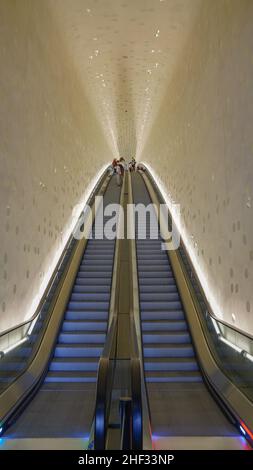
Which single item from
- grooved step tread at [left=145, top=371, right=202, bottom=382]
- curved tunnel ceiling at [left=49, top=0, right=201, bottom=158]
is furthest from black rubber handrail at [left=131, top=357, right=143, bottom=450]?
curved tunnel ceiling at [left=49, top=0, right=201, bottom=158]

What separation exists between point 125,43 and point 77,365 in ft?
23.1

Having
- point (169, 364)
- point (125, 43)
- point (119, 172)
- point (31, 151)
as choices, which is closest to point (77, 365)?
point (169, 364)

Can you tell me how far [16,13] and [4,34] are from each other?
66 centimetres

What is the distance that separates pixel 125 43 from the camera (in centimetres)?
891

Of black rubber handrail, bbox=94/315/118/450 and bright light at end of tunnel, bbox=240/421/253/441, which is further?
bright light at end of tunnel, bbox=240/421/253/441

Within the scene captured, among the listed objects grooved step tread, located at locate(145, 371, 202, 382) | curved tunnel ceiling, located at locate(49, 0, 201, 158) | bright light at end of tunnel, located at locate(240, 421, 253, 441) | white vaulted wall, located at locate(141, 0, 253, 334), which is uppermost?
curved tunnel ceiling, located at locate(49, 0, 201, 158)

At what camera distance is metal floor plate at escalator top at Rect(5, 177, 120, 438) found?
367 centimetres

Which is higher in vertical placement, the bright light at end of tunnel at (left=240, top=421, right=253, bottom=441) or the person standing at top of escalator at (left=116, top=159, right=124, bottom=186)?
the person standing at top of escalator at (left=116, top=159, right=124, bottom=186)

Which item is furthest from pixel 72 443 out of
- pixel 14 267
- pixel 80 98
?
pixel 80 98

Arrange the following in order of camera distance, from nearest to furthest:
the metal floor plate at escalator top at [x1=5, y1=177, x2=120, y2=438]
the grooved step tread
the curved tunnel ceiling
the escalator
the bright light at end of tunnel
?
the bright light at end of tunnel, the escalator, the metal floor plate at escalator top at [x1=5, y1=177, x2=120, y2=438], the grooved step tread, the curved tunnel ceiling

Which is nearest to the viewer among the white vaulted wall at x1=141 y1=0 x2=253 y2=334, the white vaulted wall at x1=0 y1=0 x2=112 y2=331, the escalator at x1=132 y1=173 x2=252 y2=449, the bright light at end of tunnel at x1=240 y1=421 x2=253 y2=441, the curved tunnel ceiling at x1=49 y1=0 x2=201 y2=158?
the bright light at end of tunnel at x1=240 y1=421 x2=253 y2=441

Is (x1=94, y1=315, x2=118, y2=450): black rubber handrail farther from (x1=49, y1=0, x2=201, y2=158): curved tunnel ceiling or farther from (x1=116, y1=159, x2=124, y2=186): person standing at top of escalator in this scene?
(x1=116, y1=159, x2=124, y2=186): person standing at top of escalator

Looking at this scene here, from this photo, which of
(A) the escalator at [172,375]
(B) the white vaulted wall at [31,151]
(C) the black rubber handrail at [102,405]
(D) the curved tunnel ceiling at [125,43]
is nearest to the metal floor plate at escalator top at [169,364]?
(A) the escalator at [172,375]

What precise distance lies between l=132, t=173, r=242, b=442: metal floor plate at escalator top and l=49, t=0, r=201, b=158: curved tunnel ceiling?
15.2ft
